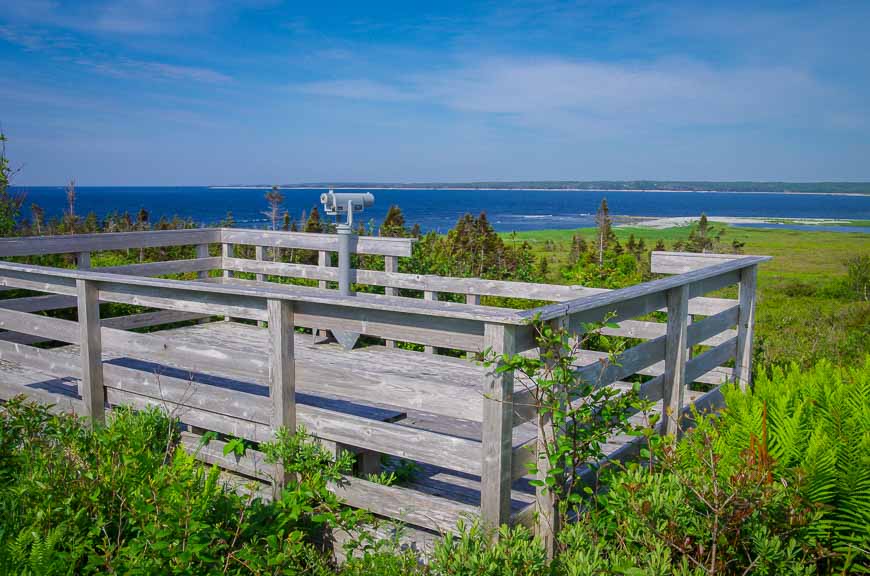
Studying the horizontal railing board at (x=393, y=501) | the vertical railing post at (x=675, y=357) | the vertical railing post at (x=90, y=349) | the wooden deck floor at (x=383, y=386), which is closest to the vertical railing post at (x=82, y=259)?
the wooden deck floor at (x=383, y=386)

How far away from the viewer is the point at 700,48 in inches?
2837

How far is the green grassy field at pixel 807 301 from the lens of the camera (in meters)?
8.50

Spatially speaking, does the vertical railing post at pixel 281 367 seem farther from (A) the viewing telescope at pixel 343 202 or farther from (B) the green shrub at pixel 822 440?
(A) the viewing telescope at pixel 343 202

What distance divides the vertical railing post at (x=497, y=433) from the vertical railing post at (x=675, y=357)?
158 centimetres

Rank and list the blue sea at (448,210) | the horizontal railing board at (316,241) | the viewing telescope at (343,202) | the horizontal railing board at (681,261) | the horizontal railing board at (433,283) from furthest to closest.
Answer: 1. the blue sea at (448,210)
2. the viewing telescope at (343,202)
3. the horizontal railing board at (316,241)
4. the horizontal railing board at (433,283)
5. the horizontal railing board at (681,261)

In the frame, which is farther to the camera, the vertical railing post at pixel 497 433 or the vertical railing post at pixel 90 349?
the vertical railing post at pixel 90 349

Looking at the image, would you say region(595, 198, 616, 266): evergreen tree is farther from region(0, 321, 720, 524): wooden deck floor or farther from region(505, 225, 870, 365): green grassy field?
region(0, 321, 720, 524): wooden deck floor

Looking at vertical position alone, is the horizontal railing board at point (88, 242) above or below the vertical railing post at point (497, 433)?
above

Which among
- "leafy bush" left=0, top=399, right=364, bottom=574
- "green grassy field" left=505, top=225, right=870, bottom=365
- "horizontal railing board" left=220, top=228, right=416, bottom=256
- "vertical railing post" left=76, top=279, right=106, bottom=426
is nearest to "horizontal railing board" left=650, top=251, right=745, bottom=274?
"green grassy field" left=505, top=225, right=870, bottom=365

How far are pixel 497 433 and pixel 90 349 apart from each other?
3.03 metres

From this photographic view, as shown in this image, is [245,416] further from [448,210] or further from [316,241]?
[448,210]

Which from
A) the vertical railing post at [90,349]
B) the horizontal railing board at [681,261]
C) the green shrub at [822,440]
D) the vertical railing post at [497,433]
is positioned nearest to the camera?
the green shrub at [822,440]

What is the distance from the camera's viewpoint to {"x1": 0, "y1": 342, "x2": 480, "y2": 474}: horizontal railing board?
3148 millimetres

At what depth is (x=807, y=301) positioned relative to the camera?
66.2ft
